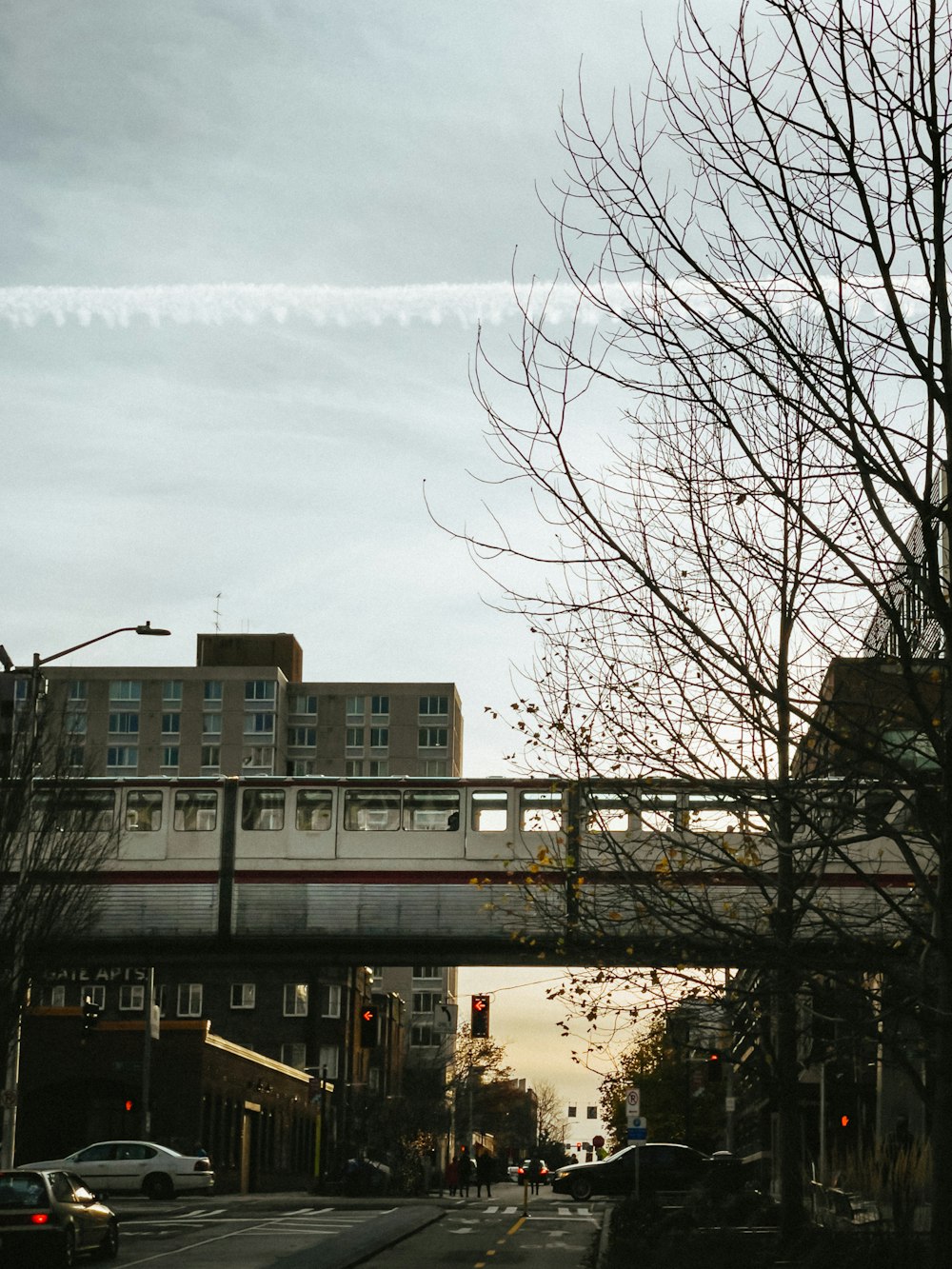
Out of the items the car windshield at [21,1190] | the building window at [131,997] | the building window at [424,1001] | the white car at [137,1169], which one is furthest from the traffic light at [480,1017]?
the building window at [424,1001]

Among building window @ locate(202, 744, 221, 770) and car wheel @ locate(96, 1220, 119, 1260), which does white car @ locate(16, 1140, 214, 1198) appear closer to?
car wheel @ locate(96, 1220, 119, 1260)

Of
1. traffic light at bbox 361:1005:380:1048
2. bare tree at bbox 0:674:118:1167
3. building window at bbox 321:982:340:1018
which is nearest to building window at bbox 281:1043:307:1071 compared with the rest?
building window at bbox 321:982:340:1018

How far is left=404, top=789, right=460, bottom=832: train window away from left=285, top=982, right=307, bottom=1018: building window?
51029 mm

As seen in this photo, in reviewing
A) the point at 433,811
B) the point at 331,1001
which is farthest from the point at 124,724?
the point at 433,811

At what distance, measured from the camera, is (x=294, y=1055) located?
83.3 m

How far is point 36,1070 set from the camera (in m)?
51.7

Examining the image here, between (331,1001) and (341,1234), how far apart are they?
2367 inches

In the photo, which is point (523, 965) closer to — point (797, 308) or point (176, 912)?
point (176, 912)

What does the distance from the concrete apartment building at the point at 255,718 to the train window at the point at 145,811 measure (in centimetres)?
9643

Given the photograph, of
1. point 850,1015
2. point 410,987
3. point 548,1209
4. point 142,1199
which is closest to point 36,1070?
point 142,1199

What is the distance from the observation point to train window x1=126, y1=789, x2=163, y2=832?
34.1 m

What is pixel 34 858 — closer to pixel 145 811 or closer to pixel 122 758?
pixel 145 811

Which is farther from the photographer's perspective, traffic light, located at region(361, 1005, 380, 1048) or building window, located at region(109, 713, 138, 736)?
building window, located at region(109, 713, 138, 736)

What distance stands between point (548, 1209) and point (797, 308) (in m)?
30.8
